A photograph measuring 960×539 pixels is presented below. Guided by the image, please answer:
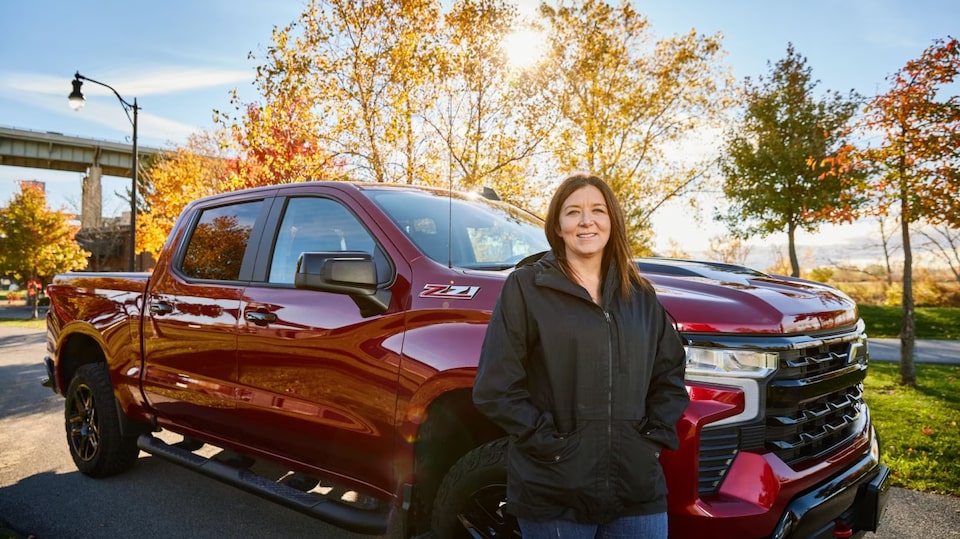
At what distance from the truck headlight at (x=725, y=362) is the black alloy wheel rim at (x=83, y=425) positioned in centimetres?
455

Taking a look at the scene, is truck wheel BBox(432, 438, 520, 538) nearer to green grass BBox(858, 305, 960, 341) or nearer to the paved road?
the paved road

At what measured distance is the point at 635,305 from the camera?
200 cm

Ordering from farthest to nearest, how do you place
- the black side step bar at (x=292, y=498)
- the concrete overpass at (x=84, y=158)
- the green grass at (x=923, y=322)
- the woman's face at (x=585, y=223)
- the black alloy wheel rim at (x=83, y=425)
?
the concrete overpass at (x=84, y=158)
the green grass at (x=923, y=322)
the black alloy wheel rim at (x=83, y=425)
the black side step bar at (x=292, y=498)
the woman's face at (x=585, y=223)

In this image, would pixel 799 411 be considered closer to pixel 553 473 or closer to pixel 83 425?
pixel 553 473

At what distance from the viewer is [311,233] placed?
3.60m

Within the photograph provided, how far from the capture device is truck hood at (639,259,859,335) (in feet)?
7.47

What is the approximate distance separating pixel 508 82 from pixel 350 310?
10.5 metres

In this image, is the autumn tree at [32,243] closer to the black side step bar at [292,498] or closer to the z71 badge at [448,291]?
the black side step bar at [292,498]

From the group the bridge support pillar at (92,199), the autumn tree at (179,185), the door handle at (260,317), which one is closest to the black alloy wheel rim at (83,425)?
the door handle at (260,317)

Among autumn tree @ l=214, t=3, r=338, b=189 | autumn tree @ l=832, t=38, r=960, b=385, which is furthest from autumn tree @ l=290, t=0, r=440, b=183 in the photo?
autumn tree @ l=832, t=38, r=960, b=385

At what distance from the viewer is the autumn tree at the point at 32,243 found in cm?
2883

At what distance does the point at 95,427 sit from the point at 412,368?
3.53 m

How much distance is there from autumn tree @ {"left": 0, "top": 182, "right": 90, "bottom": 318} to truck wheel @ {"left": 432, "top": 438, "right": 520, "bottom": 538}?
32.4 metres

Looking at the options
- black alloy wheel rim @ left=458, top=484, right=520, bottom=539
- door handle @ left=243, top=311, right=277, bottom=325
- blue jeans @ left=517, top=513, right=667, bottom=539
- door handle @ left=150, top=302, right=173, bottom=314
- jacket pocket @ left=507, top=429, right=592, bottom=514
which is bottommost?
black alloy wheel rim @ left=458, top=484, right=520, bottom=539
